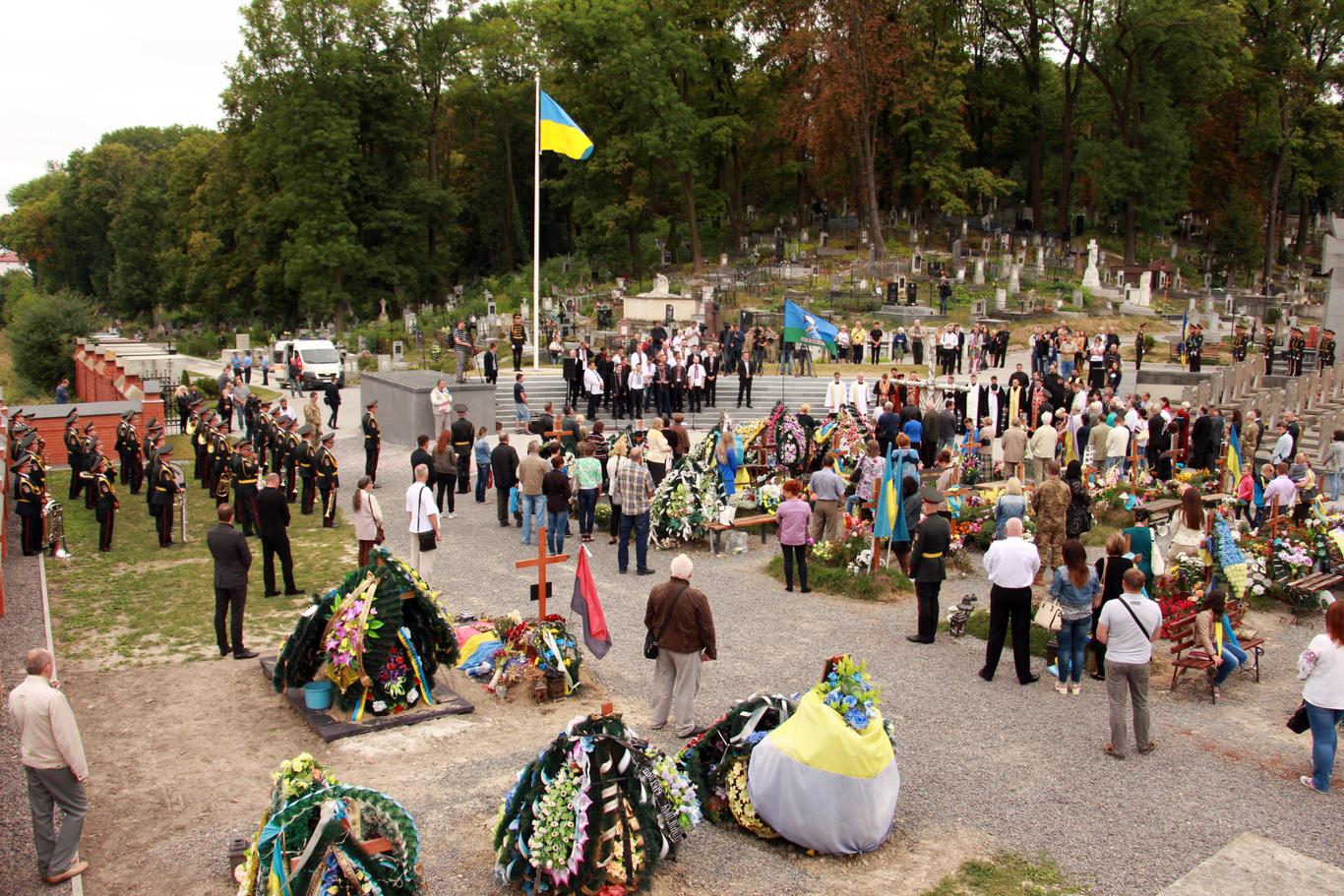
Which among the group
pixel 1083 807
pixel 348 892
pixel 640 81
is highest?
pixel 640 81

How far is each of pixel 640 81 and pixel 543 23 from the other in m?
5.35

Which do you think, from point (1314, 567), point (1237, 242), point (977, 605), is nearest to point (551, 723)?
point (977, 605)

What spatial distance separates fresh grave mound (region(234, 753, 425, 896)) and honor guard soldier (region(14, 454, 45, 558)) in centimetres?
1084

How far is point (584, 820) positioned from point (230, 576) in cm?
563

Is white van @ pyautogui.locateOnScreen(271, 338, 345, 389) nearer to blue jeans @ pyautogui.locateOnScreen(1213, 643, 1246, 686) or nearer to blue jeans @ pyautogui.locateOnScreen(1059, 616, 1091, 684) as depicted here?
blue jeans @ pyautogui.locateOnScreen(1059, 616, 1091, 684)

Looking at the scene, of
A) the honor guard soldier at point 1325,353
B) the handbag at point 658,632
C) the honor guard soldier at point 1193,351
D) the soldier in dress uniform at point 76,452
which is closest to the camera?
the handbag at point 658,632

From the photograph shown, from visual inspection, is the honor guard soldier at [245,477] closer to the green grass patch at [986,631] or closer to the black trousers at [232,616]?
the black trousers at [232,616]

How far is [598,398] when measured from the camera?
25.7m

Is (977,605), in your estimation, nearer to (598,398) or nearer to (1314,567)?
(1314,567)

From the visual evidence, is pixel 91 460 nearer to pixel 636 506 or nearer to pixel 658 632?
pixel 636 506

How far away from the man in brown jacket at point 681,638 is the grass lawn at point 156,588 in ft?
15.2

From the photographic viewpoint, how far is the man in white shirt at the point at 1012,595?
10125mm

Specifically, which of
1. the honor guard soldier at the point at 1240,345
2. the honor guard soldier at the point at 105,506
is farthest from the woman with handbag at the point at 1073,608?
the honor guard soldier at the point at 1240,345

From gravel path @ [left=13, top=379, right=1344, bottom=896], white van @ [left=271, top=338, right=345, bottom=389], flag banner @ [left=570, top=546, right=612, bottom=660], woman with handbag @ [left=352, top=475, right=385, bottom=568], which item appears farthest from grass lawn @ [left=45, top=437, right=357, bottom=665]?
white van @ [left=271, top=338, right=345, bottom=389]
